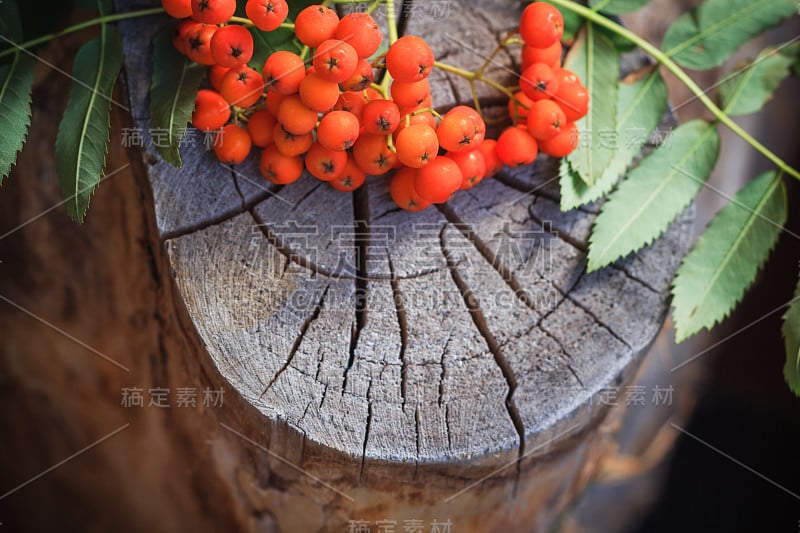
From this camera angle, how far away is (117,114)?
118cm

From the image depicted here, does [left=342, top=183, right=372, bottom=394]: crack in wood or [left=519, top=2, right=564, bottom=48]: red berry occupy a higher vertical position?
[left=519, top=2, right=564, bottom=48]: red berry

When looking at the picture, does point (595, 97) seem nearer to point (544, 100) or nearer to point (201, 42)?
point (544, 100)

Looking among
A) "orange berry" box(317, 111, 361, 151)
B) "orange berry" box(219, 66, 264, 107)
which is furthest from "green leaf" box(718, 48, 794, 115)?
"orange berry" box(219, 66, 264, 107)

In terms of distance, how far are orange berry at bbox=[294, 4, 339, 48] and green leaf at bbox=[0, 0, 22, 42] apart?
0.51 metres

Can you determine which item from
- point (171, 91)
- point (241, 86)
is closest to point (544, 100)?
point (241, 86)

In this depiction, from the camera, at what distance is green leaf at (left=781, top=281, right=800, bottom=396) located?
1147mm

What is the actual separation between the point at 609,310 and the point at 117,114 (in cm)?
91

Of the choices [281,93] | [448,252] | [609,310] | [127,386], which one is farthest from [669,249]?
[127,386]

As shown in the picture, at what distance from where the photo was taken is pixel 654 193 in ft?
3.92

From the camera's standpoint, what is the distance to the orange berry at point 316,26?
94 centimetres

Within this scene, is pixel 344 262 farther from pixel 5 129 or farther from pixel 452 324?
pixel 5 129

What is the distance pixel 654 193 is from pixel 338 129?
0.59 metres

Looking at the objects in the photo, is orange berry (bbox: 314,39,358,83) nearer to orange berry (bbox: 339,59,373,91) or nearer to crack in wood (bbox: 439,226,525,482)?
orange berry (bbox: 339,59,373,91)

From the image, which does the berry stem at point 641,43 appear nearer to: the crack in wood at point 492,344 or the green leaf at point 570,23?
the green leaf at point 570,23
